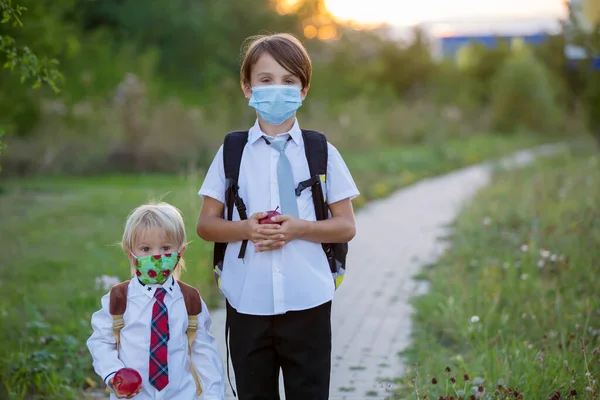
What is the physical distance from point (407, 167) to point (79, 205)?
24.6 feet

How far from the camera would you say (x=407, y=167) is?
16.8 m

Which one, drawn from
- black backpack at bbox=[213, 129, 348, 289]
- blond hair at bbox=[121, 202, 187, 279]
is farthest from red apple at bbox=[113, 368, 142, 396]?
black backpack at bbox=[213, 129, 348, 289]

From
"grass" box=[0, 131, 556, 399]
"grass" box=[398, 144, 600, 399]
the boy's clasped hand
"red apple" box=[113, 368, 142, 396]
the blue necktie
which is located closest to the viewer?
"red apple" box=[113, 368, 142, 396]

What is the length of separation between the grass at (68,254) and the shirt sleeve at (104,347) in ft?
2.44

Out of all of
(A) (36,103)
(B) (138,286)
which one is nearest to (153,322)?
(B) (138,286)

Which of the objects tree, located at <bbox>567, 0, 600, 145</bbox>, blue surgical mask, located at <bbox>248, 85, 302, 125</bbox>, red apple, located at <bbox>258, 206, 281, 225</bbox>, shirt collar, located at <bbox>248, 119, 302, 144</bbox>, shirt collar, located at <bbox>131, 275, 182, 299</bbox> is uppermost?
tree, located at <bbox>567, 0, 600, 145</bbox>

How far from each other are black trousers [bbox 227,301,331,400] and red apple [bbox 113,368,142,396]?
48 cm

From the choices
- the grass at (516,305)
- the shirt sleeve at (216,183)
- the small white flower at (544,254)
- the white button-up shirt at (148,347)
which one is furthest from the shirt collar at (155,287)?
the small white flower at (544,254)

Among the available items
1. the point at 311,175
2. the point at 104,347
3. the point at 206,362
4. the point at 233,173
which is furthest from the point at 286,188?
the point at 104,347

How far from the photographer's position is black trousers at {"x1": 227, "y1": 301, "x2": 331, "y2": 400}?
325 cm

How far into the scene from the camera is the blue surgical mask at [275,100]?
3.19 m

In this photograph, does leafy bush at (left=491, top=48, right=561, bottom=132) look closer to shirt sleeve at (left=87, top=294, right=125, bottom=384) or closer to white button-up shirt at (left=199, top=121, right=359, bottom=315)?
white button-up shirt at (left=199, top=121, right=359, bottom=315)

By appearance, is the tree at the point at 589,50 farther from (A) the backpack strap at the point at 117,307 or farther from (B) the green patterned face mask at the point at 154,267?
(A) the backpack strap at the point at 117,307

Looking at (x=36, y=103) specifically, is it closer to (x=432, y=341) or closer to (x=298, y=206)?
(x=432, y=341)
